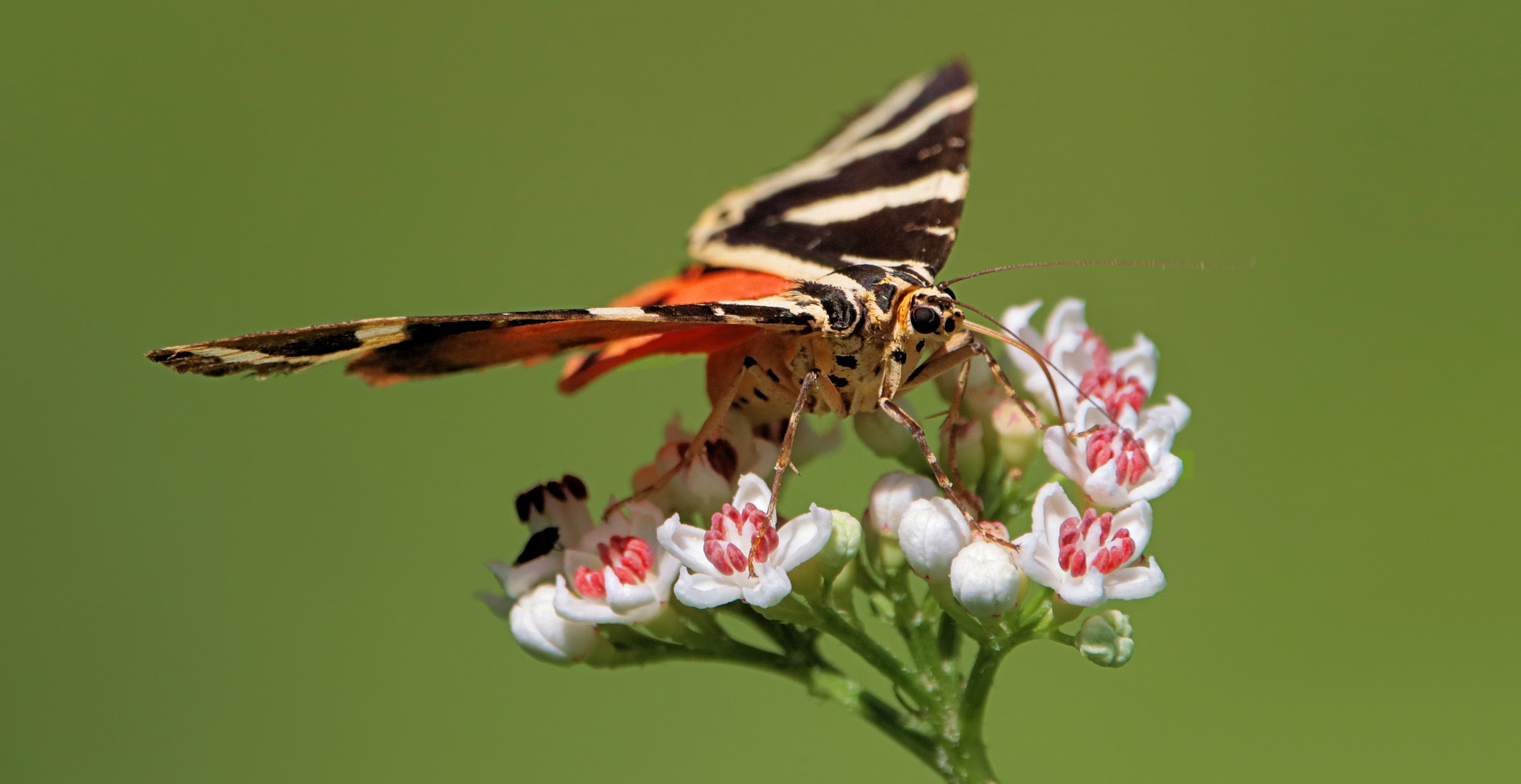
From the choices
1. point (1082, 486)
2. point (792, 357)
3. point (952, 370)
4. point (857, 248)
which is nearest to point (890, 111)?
point (857, 248)

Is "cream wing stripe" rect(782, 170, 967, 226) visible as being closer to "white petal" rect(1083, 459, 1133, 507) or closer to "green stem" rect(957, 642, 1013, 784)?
"white petal" rect(1083, 459, 1133, 507)

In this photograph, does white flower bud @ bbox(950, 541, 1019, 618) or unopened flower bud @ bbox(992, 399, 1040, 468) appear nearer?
white flower bud @ bbox(950, 541, 1019, 618)

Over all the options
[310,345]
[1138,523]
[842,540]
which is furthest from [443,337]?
[1138,523]

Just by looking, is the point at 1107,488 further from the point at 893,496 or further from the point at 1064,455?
the point at 893,496

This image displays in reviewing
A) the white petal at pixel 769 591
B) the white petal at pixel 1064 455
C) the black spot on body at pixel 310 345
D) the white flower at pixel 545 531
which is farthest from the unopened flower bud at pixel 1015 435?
the black spot on body at pixel 310 345

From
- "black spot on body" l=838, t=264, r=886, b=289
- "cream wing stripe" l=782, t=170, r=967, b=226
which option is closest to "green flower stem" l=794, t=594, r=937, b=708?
"black spot on body" l=838, t=264, r=886, b=289

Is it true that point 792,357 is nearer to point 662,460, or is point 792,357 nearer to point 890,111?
point 662,460

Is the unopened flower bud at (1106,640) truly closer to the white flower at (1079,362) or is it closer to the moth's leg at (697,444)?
the white flower at (1079,362)
